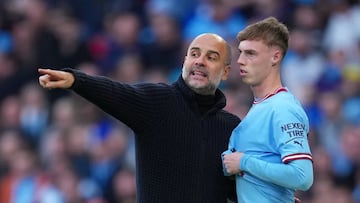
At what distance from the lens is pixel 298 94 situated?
36.1 ft

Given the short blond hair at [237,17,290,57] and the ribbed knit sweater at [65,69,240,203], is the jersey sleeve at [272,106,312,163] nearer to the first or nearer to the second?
the short blond hair at [237,17,290,57]

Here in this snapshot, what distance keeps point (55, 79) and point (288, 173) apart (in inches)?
46.9

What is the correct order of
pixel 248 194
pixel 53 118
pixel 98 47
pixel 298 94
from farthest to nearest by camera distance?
pixel 98 47 → pixel 53 118 → pixel 298 94 → pixel 248 194

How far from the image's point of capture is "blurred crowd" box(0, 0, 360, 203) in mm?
10617

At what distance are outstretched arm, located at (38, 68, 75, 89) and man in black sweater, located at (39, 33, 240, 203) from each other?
519mm

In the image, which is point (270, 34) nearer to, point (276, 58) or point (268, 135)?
point (276, 58)

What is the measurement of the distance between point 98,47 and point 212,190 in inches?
271

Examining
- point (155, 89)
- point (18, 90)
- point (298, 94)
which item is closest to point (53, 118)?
point (18, 90)

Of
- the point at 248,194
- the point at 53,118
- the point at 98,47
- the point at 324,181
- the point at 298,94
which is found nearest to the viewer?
the point at 248,194

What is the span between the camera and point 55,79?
5.85m

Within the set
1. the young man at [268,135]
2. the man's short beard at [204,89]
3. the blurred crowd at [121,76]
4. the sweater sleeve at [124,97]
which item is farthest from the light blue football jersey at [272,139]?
the blurred crowd at [121,76]

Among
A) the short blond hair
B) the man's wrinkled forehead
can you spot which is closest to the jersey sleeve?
the short blond hair

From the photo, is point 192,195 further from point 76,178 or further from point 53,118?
point 53,118

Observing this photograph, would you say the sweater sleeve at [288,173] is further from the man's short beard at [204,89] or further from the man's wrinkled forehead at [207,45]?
the man's wrinkled forehead at [207,45]
